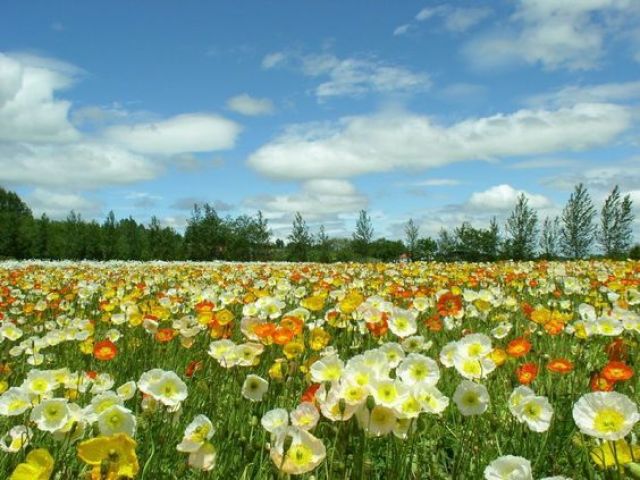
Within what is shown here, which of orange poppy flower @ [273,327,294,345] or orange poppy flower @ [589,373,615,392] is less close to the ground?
orange poppy flower @ [273,327,294,345]

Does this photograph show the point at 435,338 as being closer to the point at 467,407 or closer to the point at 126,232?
the point at 467,407

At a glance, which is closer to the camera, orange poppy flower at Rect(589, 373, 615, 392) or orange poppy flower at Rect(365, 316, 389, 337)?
orange poppy flower at Rect(589, 373, 615, 392)

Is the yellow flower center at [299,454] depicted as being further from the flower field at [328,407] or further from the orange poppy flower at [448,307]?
the orange poppy flower at [448,307]

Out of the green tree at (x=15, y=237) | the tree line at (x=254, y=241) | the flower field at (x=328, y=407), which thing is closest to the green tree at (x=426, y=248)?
the tree line at (x=254, y=241)

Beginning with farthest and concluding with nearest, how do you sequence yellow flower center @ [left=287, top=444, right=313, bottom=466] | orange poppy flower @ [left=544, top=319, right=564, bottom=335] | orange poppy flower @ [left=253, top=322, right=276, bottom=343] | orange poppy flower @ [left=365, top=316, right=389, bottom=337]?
1. orange poppy flower @ [left=544, top=319, right=564, bottom=335]
2. orange poppy flower @ [left=365, top=316, right=389, bottom=337]
3. orange poppy flower @ [left=253, top=322, right=276, bottom=343]
4. yellow flower center @ [left=287, top=444, right=313, bottom=466]

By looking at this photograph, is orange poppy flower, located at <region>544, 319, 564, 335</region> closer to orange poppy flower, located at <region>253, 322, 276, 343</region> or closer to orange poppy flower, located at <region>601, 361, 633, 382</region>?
orange poppy flower, located at <region>601, 361, 633, 382</region>

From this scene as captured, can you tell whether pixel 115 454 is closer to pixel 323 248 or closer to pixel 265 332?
pixel 265 332

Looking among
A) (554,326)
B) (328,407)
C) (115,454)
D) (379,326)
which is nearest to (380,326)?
(379,326)

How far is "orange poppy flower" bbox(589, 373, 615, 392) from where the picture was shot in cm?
227

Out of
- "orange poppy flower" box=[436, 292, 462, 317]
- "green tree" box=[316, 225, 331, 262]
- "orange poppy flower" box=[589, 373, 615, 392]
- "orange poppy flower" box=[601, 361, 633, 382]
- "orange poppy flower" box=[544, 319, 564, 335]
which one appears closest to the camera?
"orange poppy flower" box=[601, 361, 633, 382]

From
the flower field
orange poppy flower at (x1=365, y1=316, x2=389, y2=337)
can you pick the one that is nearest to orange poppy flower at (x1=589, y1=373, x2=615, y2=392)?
the flower field

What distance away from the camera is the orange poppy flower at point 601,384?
7.45 feet

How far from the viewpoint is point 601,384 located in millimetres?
2273

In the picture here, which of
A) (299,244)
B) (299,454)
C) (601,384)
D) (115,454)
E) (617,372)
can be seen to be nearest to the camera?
(115,454)
